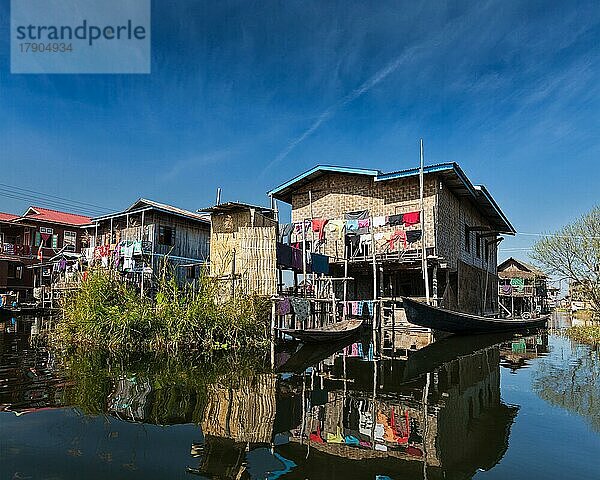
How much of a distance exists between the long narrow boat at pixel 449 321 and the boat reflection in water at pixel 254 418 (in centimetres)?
292

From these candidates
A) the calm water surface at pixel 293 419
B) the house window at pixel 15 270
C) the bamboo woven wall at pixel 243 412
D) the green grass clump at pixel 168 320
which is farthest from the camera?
the house window at pixel 15 270

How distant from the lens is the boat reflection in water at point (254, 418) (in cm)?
440

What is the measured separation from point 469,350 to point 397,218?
5.29m

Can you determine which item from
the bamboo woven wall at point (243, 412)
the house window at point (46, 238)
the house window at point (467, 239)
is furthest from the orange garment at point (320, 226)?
the house window at point (46, 238)

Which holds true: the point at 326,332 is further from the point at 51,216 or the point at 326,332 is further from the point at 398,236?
the point at 51,216

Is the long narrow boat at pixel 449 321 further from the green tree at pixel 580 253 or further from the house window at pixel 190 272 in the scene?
the house window at pixel 190 272

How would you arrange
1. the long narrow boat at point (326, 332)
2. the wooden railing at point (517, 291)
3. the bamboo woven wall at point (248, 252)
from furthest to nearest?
the wooden railing at point (517, 291) < the bamboo woven wall at point (248, 252) < the long narrow boat at point (326, 332)

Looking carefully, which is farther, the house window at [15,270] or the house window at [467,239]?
the house window at [15,270]

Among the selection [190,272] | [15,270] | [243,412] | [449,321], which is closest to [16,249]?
[15,270]

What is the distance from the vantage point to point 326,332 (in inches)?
466

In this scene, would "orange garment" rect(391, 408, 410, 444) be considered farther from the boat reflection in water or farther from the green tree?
the green tree

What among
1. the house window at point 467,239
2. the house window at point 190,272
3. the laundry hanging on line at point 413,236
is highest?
the house window at point 467,239

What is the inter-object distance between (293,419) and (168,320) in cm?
550

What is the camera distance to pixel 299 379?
834 centimetres
